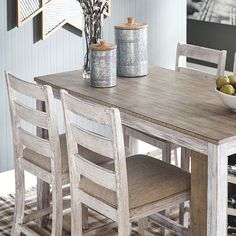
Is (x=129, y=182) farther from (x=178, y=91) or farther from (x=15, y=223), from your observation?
(x=15, y=223)

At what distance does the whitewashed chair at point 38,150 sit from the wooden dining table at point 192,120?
25 centimetres

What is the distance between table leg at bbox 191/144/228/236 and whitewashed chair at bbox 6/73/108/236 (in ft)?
2.04

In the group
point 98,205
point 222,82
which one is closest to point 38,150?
point 98,205

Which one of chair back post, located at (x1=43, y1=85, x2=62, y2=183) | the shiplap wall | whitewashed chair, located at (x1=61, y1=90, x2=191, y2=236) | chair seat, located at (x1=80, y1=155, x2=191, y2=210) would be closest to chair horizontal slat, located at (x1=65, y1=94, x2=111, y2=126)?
whitewashed chair, located at (x1=61, y1=90, x2=191, y2=236)

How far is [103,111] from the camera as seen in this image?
8.33 ft

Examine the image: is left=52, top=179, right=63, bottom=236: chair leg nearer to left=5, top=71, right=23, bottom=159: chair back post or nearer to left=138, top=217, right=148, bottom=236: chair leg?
left=5, top=71, right=23, bottom=159: chair back post

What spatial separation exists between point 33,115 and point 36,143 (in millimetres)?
156

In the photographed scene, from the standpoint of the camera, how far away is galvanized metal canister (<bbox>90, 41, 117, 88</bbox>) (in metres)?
3.12

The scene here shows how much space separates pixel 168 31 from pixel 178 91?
169 centimetres

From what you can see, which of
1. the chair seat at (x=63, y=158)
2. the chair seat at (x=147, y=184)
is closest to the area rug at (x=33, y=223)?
the chair seat at (x=63, y=158)

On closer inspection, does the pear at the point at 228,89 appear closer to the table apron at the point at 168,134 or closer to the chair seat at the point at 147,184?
the table apron at the point at 168,134

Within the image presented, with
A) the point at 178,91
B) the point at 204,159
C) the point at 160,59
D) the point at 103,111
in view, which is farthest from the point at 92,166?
the point at 160,59

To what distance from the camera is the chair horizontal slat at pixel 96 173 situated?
8.66 feet

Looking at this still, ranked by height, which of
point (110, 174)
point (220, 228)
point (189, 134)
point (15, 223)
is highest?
point (189, 134)
